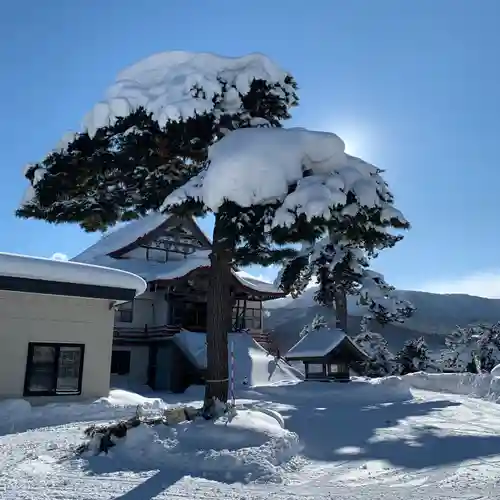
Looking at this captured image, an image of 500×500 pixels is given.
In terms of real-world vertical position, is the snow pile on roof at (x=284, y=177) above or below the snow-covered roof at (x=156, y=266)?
below

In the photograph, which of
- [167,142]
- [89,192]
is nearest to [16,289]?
[89,192]

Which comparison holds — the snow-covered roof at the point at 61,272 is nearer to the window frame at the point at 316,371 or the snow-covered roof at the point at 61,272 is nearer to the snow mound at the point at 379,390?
the snow mound at the point at 379,390

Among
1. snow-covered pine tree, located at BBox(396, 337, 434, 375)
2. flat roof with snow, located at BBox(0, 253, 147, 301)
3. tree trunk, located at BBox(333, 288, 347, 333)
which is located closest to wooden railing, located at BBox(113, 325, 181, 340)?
tree trunk, located at BBox(333, 288, 347, 333)

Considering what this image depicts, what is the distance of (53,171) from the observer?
9375mm

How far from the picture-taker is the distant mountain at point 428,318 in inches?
1775

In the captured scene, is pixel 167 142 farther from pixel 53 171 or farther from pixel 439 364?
pixel 439 364

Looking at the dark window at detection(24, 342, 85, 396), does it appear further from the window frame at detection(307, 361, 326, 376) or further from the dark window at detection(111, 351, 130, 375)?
the dark window at detection(111, 351, 130, 375)

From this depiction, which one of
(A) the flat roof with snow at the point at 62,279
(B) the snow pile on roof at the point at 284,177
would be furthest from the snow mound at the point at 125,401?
(B) the snow pile on roof at the point at 284,177

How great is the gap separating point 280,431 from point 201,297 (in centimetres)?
2074

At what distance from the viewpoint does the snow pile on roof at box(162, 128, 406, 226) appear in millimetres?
Result: 7711

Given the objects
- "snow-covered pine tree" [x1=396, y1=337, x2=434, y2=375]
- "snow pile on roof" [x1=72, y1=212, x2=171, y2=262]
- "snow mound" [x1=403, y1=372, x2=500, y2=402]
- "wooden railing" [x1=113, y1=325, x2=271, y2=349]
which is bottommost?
"snow mound" [x1=403, y1=372, x2=500, y2=402]

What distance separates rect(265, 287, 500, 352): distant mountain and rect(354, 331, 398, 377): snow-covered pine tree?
14.2 metres

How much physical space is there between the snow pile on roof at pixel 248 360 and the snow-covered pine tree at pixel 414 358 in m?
6.35

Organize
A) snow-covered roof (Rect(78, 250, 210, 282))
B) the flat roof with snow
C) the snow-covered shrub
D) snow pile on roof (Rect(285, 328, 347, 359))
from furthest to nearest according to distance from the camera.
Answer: the snow-covered shrub
snow-covered roof (Rect(78, 250, 210, 282))
snow pile on roof (Rect(285, 328, 347, 359))
the flat roof with snow
